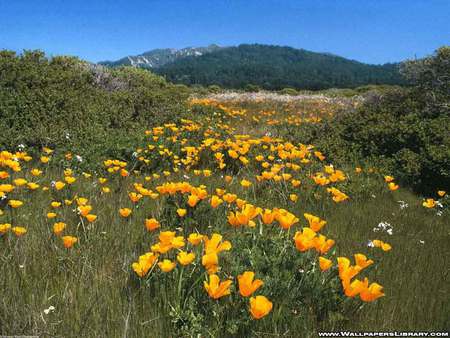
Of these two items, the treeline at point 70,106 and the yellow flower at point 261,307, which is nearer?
the yellow flower at point 261,307

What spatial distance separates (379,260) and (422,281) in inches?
13.3

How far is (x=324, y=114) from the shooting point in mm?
15016

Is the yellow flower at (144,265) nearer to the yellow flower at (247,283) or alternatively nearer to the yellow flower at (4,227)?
the yellow flower at (247,283)

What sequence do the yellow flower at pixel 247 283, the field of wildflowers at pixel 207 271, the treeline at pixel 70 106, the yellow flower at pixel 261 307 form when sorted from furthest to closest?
the treeline at pixel 70 106
the field of wildflowers at pixel 207 271
the yellow flower at pixel 247 283
the yellow flower at pixel 261 307

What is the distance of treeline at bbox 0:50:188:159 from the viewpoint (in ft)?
21.9

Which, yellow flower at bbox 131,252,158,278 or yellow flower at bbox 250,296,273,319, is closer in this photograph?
yellow flower at bbox 250,296,273,319

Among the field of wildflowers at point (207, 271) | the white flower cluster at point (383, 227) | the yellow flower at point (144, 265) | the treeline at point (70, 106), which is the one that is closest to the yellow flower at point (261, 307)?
the field of wildflowers at point (207, 271)

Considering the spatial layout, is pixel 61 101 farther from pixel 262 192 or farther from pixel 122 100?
pixel 262 192

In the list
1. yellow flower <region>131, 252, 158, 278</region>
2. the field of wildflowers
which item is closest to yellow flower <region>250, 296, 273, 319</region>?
the field of wildflowers

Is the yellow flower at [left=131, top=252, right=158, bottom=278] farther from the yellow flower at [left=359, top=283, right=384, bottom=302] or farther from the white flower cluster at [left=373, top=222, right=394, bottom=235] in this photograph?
the white flower cluster at [left=373, top=222, right=394, bottom=235]

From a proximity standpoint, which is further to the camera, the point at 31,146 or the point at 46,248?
the point at 31,146

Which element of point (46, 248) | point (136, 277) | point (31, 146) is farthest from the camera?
point (31, 146)

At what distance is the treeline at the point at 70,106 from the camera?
6.68 m

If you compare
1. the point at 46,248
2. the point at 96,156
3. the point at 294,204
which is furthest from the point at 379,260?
the point at 96,156
